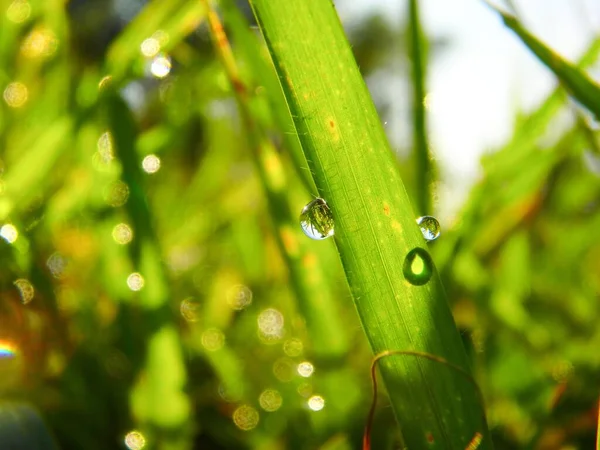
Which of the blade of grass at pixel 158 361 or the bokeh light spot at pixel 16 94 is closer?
the blade of grass at pixel 158 361

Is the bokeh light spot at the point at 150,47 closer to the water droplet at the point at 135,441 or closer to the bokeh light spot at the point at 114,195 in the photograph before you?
the bokeh light spot at the point at 114,195

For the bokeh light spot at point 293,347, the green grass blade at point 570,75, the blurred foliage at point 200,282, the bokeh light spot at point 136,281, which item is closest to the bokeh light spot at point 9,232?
the blurred foliage at point 200,282

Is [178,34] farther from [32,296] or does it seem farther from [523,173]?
[523,173]

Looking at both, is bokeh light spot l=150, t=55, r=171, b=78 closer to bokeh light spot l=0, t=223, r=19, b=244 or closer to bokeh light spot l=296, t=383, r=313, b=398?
→ bokeh light spot l=0, t=223, r=19, b=244

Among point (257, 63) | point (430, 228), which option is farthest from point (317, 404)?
point (257, 63)

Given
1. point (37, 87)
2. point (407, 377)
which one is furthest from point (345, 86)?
point (37, 87)

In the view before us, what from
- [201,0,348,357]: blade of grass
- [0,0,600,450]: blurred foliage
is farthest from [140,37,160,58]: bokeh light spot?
[201,0,348,357]: blade of grass
